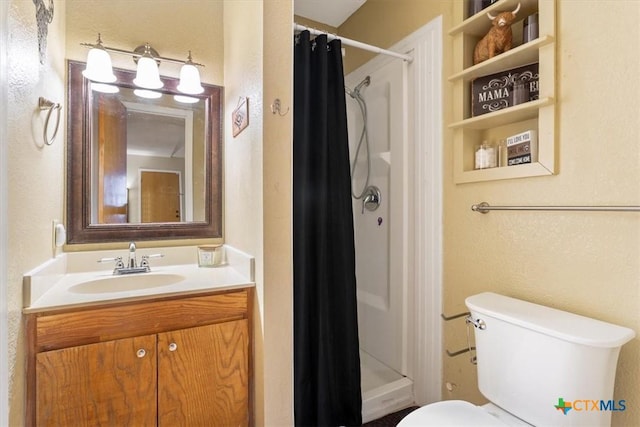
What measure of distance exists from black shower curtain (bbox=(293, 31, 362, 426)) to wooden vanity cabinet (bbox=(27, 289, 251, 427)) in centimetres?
28

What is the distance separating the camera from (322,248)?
1.48 meters

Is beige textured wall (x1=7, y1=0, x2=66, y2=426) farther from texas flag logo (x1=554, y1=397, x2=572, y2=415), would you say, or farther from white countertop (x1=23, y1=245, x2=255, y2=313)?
texas flag logo (x1=554, y1=397, x2=572, y2=415)

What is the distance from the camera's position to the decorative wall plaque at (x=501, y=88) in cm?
122

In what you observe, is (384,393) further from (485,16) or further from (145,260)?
(485,16)

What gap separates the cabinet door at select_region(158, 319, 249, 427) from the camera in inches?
47.9

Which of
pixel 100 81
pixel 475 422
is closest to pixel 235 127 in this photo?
pixel 100 81

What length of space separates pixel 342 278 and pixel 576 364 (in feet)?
3.01

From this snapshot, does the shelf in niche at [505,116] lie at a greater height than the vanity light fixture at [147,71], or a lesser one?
lesser

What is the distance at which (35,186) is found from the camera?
1.11 m

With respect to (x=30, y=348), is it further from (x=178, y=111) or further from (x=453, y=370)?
(x=453, y=370)

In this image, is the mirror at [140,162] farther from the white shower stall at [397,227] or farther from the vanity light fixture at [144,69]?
the white shower stall at [397,227]

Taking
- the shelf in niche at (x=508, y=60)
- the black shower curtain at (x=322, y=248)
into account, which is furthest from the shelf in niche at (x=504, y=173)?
the black shower curtain at (x=322, y=248)

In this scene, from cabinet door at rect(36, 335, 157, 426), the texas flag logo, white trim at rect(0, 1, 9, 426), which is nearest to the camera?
white trim at rect(0, 1, 9, 426)

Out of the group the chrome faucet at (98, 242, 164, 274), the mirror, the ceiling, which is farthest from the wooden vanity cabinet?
the ceiling
